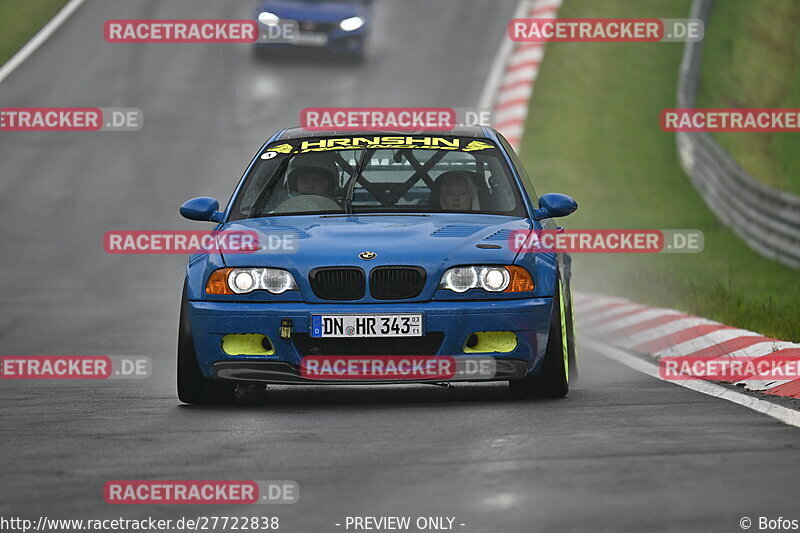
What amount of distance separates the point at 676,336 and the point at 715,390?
2954mm

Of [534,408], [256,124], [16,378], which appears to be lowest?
[256,124]

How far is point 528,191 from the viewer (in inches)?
404

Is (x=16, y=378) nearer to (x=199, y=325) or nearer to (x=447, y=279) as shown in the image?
(x=199, y=325)

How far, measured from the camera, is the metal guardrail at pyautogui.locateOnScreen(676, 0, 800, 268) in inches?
751

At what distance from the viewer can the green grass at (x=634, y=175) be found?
16906 mm

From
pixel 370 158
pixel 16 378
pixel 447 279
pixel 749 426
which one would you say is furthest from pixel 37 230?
pixel 749 426

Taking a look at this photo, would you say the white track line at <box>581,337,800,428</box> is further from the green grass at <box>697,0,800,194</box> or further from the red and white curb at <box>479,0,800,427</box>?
the green grass at <box>697,0,800,194</box>

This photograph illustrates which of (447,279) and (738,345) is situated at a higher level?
(447,279)

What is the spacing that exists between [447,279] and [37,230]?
44.2 feet
